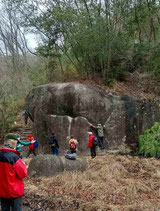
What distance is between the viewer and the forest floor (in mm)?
5137

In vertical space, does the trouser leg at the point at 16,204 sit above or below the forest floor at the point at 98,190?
above

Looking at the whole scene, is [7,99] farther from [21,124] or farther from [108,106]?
[108,106]

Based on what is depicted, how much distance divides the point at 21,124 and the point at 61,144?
795cm

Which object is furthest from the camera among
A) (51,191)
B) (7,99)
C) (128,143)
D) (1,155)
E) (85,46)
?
(7,99)

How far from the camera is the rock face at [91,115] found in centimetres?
1248

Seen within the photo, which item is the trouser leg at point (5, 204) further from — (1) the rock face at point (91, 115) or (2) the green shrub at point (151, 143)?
(1) the rock face at point (91, 115)

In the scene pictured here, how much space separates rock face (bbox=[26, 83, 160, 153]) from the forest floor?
189 inches

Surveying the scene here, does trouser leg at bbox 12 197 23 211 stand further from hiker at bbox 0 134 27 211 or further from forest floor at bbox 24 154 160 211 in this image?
forest floor at bbox 24 154 160 211

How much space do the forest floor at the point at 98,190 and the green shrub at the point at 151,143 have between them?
8.62 ft

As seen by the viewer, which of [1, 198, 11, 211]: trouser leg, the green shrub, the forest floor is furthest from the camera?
the green shrub

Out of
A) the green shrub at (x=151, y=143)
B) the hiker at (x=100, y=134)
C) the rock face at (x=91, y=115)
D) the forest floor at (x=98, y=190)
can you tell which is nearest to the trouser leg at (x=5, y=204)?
the forest floor at (x=98, y=190)

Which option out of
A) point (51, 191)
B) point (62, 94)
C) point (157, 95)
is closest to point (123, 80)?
point (157, 95)

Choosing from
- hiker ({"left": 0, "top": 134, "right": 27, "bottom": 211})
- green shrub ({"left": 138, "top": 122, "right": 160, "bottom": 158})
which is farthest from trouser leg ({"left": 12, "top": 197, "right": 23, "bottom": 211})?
green shrub ({"left": 138, "top": 122, "right": 160, "bottom": 158})

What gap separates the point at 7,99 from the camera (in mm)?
17453
